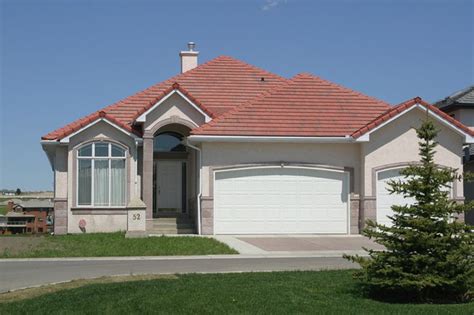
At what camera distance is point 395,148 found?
23.3 metres

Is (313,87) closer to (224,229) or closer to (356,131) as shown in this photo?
(356,131)

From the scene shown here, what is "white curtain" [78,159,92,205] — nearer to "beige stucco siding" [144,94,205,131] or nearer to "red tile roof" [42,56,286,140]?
"red tile roof" [42,56,286,140]

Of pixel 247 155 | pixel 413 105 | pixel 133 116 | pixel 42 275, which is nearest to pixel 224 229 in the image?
pixel 247 155

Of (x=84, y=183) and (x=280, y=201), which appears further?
(x=84, y=183)

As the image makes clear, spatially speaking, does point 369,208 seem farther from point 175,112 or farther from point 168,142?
point 168,142

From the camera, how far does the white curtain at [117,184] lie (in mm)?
23891

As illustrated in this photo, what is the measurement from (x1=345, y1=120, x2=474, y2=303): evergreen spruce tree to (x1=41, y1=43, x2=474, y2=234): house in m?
12.4

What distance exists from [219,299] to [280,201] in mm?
13380

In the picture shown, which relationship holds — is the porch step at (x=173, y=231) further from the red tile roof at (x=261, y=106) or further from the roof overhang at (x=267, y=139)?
the red tile roof at (x=261, y=106)

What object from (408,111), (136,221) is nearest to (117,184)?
(136,221)

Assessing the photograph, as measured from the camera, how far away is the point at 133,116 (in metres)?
25.4

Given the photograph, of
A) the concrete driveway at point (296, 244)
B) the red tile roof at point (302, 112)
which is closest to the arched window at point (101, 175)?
the red tile roof at point (302, 112)

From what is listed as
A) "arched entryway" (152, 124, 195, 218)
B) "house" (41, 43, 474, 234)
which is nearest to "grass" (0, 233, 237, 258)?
"house" (41, 43, 474, 234)

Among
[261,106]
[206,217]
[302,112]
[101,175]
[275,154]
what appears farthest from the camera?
[302,112]
